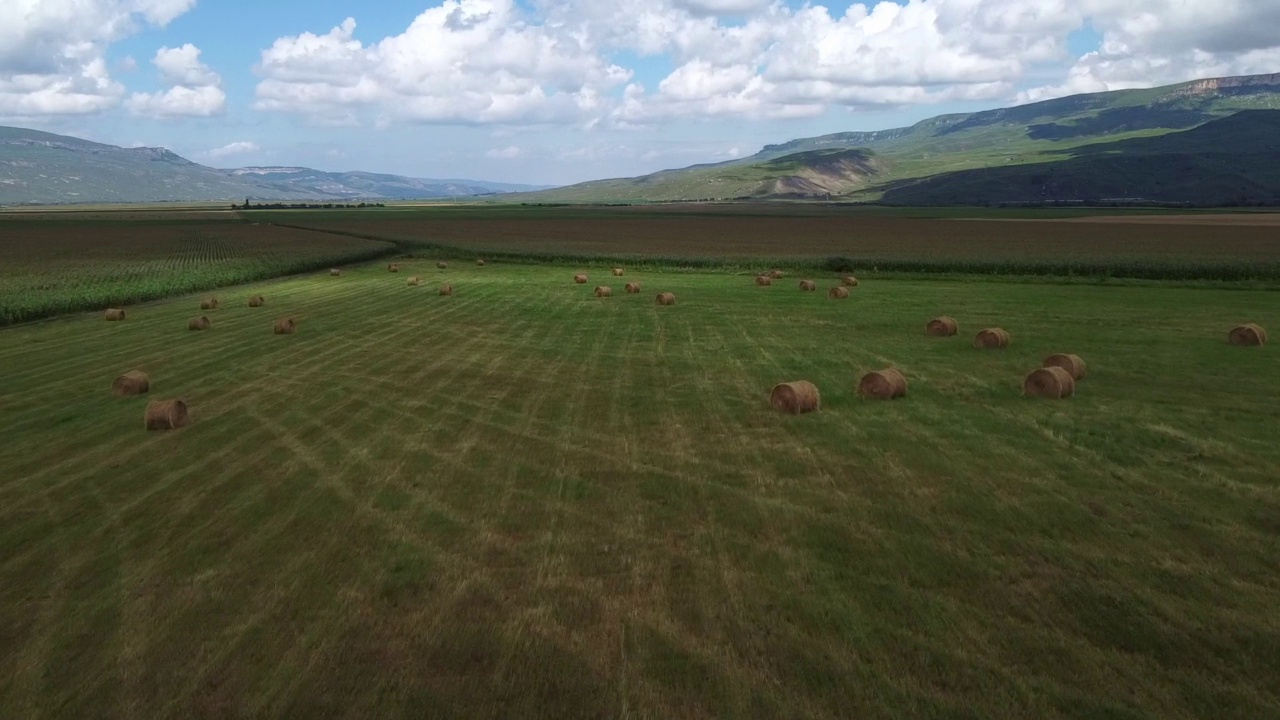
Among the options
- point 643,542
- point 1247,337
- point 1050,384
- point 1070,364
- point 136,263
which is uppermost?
point 136,263

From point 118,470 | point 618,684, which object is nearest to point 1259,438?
point 618,684

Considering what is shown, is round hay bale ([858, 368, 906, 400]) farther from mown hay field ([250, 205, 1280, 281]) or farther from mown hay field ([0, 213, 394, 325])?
mown hay field ([250, 205, 1280, 281])

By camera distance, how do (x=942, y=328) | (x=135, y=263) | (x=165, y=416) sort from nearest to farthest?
1. (x=165, y=416)
2. (x=942, y=328)
3. (x=135, y=263)

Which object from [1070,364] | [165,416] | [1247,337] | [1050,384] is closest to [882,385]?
[1050,384]

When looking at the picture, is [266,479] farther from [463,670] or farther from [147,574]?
[463,670]

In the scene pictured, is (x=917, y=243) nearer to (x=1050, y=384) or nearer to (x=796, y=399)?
(x=1050, y=384)

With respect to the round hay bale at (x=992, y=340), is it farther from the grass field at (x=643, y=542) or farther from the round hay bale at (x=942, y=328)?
the round hay bale at (x=942, y=328)

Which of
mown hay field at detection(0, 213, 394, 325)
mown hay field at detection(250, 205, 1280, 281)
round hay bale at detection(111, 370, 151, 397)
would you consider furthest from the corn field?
round hay bale at detection(111, 370, 151, 397)

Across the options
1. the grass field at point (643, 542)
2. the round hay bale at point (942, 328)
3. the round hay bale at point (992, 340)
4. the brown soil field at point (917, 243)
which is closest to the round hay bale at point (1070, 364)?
the grass field at point (643, 542)
